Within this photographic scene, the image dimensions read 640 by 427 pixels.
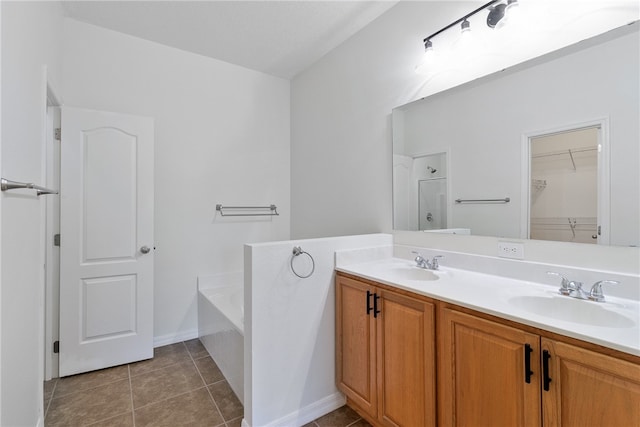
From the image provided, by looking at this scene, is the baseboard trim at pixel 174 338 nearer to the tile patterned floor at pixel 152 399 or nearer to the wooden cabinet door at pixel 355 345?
the tile patterned floor at pixel 152 399

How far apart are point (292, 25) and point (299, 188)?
156cm

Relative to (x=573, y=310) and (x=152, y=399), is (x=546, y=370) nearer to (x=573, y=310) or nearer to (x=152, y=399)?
(x=573, y=310)

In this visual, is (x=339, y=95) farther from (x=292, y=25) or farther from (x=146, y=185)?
(x=146, y=185)

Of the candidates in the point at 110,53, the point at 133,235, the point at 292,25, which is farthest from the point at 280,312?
the point at 110,53

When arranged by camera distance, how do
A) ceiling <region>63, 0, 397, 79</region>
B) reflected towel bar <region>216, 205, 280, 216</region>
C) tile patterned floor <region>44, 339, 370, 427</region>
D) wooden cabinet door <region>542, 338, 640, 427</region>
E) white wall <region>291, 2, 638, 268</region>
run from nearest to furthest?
1. wooden cabinet door <region>542, 338, 640, 427</region>
2. tile patterned floor <region>44, 339, 370, 427</region>
3. white wall <region>291, 2, 638, 268</region>
4. ceiling <region>63, 0, 397, 79</region>
5. reflected towel bar <region>216, 205, 280, 216</region>

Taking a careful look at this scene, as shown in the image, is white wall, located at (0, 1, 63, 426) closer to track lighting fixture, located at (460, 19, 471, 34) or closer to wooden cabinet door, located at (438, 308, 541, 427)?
wooden cabinet door, located at (438, 308, 541, 427)

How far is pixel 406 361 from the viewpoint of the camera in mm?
1422

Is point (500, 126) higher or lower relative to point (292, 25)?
lower

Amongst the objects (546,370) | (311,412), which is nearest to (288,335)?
(311,412)

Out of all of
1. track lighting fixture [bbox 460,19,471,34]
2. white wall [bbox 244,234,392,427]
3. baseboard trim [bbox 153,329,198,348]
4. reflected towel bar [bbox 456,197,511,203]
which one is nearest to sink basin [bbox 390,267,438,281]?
white wall [bbox 244,234,392,427]

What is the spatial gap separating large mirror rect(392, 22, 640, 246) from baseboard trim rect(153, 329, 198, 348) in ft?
7.67

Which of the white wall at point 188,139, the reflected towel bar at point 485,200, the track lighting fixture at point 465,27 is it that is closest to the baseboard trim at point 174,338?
the white wall at point 188,139

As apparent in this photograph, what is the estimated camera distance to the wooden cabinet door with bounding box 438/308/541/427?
101cm

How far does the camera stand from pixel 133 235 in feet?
7.97
